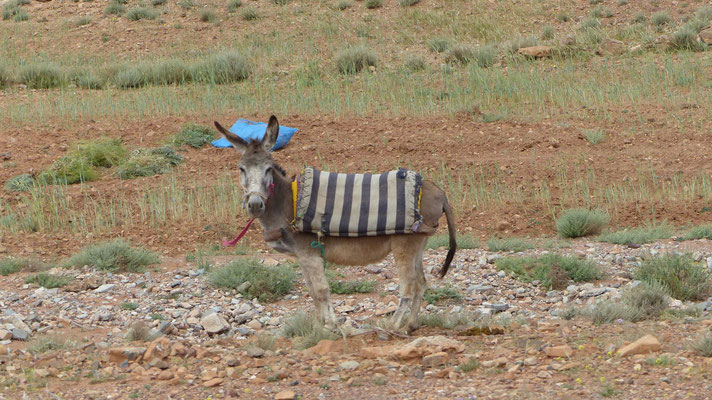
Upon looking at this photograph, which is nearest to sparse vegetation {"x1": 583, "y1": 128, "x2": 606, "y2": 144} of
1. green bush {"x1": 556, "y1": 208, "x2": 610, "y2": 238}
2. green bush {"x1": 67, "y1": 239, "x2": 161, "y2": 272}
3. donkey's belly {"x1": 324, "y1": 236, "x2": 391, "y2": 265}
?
green bush {"x1": 556, "y1": 208, "x2": 610, "y2": 238}

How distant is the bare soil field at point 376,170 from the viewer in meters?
6.34

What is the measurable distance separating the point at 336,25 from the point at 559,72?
10009 millimetres

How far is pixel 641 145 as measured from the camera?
1617 centimetres

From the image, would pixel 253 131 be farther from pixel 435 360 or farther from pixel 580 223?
pixel 435 360

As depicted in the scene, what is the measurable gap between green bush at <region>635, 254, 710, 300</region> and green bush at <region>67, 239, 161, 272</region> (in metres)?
6.25

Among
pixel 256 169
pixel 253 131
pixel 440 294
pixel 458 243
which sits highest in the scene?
pixel 256 169

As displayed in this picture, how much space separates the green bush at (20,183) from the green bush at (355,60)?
1084cm

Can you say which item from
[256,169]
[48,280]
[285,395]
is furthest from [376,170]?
[285,395]

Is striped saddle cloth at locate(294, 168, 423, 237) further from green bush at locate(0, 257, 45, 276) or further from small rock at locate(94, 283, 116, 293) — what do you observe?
green bush at locate(0, 257, 45, 276)

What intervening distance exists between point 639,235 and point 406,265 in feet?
17.1

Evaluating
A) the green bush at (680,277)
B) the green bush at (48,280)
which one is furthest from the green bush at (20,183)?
the green bush at (680,277)

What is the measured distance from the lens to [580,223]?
471 inches

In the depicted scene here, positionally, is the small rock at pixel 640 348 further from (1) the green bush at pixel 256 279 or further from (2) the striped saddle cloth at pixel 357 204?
(1) the green bush at pixel 256 279

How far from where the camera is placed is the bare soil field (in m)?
6.34
